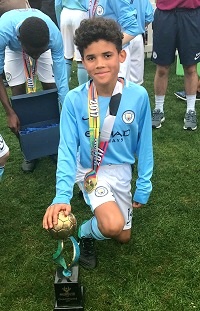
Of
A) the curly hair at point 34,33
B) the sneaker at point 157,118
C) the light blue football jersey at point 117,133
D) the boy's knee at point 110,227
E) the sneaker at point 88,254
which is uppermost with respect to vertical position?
the curly hair at point 34,33

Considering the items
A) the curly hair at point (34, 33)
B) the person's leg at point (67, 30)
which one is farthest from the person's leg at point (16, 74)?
the person's leg at point (67, 30)

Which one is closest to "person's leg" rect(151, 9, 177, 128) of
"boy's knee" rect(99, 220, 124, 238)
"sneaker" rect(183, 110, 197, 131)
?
"sneaker" rect(183, 110, 197, 131)

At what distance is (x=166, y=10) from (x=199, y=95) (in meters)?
1.58

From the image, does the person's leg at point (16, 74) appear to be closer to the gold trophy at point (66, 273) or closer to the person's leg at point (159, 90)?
the person's leg at point (159, 90)

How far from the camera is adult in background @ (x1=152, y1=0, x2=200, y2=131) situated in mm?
4516

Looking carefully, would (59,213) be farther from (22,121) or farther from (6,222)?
(22,121)

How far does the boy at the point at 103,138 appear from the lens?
2.49 meters

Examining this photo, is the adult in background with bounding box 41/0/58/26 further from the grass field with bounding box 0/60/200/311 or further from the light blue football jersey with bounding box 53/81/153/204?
the light blue football jersey with bounding box 53/81/153/204

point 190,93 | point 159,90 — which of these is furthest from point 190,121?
point 159,90

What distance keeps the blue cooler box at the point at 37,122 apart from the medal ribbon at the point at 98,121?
→ 1.22m

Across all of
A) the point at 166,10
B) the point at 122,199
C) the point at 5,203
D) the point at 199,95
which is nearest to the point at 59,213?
the point at 122,199

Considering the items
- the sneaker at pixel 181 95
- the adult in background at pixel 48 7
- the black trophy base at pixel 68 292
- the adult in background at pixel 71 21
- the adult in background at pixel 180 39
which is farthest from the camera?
the adult in background at pixel 48 7

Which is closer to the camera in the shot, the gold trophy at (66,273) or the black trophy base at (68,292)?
the gold trophy at (66,273)

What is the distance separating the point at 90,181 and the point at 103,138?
11.7 inches
